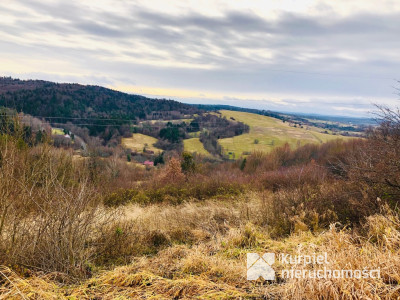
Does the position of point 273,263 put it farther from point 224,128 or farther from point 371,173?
point 224,128

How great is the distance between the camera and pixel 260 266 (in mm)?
3398

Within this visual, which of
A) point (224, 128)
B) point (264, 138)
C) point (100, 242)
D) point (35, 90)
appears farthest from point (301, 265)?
point (35, 90)

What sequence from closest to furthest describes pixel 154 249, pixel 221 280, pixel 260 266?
pixel 221 280 < pixel 260 266 < pixel 154 249

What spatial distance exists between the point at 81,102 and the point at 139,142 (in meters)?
43.7

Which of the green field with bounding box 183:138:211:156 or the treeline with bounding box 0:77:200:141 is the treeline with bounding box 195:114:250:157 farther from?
the treeline with bounding box 0:77:200:141

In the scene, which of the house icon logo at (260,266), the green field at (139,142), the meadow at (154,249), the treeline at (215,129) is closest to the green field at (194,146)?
the treeline at (215,129)

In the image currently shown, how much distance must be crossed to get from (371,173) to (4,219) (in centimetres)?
747

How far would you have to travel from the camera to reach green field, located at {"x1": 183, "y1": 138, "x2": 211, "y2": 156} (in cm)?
6264

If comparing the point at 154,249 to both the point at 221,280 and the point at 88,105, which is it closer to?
the point at 221,280

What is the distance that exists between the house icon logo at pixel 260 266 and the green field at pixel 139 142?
6369 cm

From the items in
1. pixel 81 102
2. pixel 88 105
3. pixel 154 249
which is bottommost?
pixel 154 249

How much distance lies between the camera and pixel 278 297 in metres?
2.68

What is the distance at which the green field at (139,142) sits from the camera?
6681 cm

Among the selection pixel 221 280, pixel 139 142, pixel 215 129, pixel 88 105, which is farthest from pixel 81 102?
pixel 221 280
